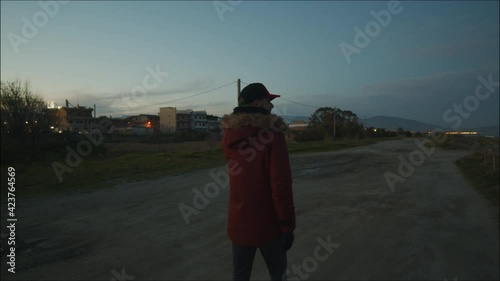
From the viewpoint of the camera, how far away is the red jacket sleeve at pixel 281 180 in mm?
2354

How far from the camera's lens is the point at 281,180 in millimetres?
2354

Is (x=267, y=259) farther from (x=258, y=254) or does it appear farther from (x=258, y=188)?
(x=258, y=254)

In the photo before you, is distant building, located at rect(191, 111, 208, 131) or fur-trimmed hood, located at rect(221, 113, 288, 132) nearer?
fur-trimmed hood, located at rect(221, 113, 288, 132)

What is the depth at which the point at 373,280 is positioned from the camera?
3.86 m

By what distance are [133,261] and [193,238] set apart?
3.81 feet

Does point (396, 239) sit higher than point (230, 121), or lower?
lower

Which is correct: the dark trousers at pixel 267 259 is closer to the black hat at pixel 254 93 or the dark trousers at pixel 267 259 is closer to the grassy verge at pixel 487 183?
the black hat at pixel 254 93

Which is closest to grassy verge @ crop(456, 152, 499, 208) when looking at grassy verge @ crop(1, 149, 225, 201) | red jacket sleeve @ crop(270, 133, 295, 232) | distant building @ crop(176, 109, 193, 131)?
red jacket sleeve @ crop(270, 133, 295, 232)

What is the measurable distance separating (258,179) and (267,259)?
63 cm

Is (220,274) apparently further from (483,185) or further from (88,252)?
(483,185)

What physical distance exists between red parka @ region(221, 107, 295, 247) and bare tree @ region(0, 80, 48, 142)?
23.8m

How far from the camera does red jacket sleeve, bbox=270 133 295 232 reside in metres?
2.35

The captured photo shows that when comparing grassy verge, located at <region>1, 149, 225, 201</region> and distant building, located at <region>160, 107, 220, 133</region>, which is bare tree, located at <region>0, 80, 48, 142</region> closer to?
grassy verge, located at <region>1, 149, 225, 201</region>

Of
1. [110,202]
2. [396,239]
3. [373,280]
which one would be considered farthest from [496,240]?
[110,202]
